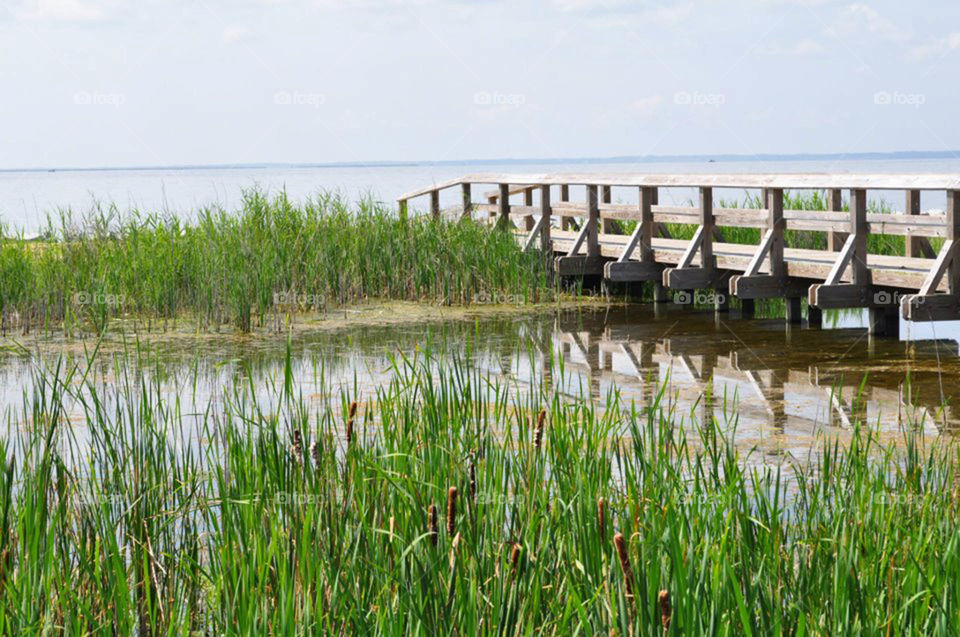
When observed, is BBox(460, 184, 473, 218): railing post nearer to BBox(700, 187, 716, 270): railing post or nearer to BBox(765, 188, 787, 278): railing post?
BBox(700, 187, 716, 270): railing post

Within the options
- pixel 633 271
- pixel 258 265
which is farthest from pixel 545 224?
pixel 258 265

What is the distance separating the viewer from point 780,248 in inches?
453

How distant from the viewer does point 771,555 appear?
3.10m

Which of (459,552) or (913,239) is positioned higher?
(913,239)

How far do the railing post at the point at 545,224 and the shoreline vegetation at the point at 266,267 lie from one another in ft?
1.11

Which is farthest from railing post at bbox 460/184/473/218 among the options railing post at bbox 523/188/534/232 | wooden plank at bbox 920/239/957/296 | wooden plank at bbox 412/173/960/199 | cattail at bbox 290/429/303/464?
cattail at bbox 290/429/303/464

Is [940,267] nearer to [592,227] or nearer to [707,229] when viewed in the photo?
[707,229]

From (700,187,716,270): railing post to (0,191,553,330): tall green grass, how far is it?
1885mm

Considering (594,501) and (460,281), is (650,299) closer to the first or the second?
(460,281)

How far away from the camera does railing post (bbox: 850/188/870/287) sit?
411 inches

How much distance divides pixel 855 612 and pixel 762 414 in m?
4.46

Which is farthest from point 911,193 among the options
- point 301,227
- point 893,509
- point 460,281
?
point 893,509

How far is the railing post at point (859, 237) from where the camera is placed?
10.4m

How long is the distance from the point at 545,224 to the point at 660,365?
5.98 meters
